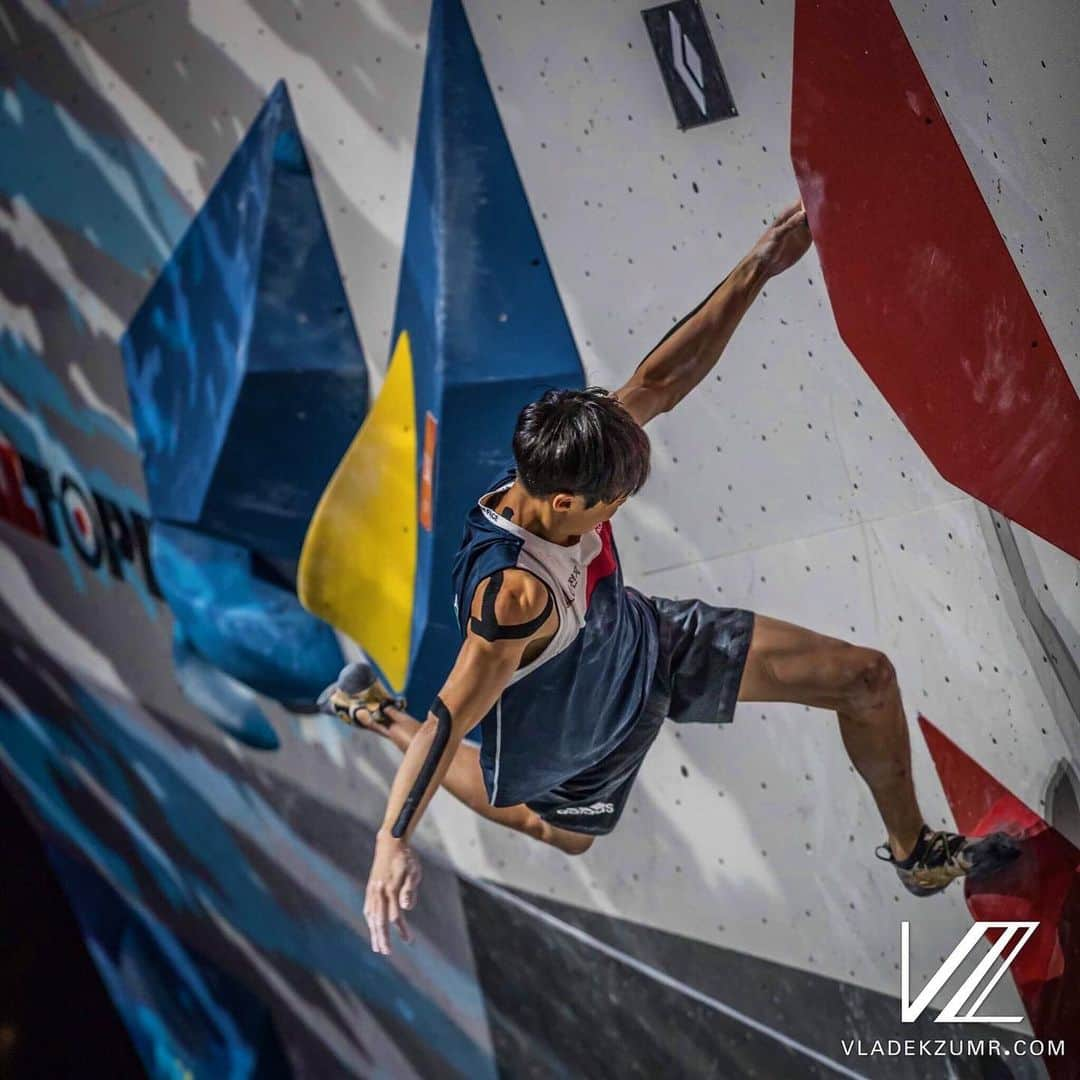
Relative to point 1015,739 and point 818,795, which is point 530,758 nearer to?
point 818,795

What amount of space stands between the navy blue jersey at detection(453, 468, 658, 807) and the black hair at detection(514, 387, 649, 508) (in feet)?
0.33

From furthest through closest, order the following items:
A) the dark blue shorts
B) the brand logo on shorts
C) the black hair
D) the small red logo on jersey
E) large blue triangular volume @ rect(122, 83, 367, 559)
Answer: large blue triangular volume @ rect(122, 83, 367, 559) < the brand logo on shorts < the dark blue shorts < the small red logo on jersey < the black hair

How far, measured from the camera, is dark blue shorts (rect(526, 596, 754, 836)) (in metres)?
2.03

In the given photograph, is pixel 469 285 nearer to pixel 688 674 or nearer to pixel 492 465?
pixel 492 465

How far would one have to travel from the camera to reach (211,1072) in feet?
12.5

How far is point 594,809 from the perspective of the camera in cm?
223

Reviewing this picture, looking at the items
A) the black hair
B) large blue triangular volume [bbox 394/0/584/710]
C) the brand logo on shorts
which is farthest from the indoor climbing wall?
the black hair

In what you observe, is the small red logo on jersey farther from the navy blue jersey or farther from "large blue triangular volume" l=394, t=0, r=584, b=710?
"large blue triangular volume" l=394, t=0, r=584, b=710

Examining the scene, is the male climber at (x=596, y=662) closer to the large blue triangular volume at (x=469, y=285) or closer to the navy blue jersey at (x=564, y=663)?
the navy blue jersey at (x=564, y=663)

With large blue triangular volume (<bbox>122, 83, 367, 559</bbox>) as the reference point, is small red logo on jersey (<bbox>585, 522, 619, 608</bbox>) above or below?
below

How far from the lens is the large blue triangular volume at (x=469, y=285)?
2.12 meters

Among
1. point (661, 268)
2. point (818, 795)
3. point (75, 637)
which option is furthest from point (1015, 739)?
point (75, 637)

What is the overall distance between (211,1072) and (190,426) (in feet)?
6.33

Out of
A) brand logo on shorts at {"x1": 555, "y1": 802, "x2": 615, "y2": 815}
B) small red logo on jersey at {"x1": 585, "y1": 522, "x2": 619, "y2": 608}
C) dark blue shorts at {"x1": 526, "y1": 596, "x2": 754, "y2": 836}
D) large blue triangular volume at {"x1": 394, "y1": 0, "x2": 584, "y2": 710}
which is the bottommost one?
brand logo on shorts at {"x1": 555, "y1": 802, "x2": 615, "y2": 815}
